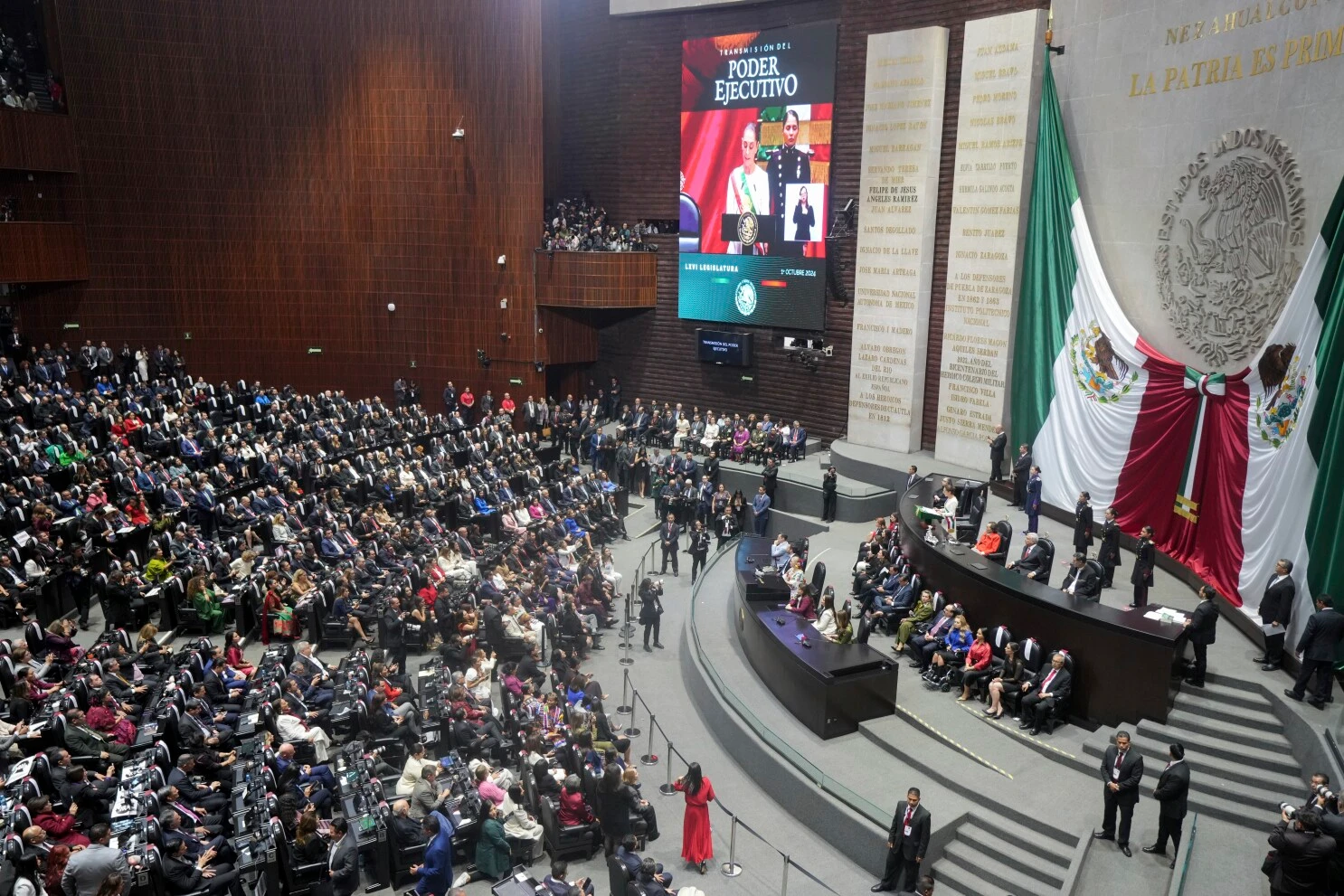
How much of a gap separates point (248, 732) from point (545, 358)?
16.5 meters

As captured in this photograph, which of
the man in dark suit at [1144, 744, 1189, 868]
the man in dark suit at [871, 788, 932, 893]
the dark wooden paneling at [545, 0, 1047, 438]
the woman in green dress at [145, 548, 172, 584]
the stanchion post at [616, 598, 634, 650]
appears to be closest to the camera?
the man in dark suit at [1144, 744, 1189, 868]

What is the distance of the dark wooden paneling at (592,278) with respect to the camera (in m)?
25.6

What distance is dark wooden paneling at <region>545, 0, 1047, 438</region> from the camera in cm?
2183

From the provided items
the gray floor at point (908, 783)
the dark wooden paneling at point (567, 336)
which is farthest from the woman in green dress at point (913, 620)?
the dark wooden paneling at point (567, 336)

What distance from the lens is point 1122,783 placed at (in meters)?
9.41

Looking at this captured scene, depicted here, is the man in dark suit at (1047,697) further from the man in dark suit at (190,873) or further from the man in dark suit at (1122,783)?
the man in dark suit at (190,873)

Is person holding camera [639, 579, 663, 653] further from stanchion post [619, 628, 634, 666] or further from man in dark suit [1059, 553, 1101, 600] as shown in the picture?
man in dark suit [1059, 553, 1101, 600]

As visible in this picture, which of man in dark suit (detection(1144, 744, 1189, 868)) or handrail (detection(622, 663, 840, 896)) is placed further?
handrail (detection(622, 663, 840, 896))

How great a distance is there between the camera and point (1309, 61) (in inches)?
477

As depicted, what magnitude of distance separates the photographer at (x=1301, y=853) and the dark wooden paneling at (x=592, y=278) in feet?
65.6

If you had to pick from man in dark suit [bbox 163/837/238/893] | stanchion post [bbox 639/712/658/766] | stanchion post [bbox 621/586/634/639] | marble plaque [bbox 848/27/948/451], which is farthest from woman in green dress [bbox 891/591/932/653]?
marble plaque [bbox 848/27/948/451]

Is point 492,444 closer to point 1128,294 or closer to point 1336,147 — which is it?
point 1128,294

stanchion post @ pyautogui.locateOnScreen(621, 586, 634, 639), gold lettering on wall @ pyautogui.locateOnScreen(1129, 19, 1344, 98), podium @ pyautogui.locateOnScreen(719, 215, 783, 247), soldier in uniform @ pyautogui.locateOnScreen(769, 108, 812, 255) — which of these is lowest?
stanchion post @ pyautogui.locateOnScreen(621, 586, 634, 639)

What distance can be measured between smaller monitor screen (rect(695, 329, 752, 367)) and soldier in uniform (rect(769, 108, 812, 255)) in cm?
228
